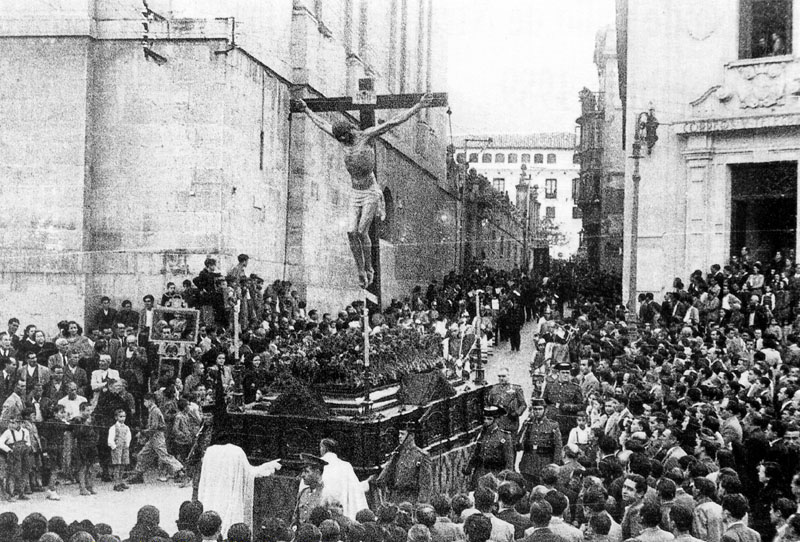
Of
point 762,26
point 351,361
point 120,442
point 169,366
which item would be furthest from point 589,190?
point 120,442

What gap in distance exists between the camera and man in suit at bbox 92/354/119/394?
13461 millimetres

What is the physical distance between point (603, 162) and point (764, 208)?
27550 mm

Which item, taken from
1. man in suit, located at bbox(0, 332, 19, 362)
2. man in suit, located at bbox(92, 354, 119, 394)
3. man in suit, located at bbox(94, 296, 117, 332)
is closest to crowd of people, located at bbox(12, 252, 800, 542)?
man in suit, located at bbox(92, 354, 119, 394)

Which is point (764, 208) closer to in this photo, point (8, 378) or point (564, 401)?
point (564, 401)

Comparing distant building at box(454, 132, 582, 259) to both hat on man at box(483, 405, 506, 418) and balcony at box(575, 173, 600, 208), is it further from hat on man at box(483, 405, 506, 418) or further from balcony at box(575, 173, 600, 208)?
hat on man at box(483, 405, 506, 418)

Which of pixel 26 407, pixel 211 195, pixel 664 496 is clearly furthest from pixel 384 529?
pixel 211 195

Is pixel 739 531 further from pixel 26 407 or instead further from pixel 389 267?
pixel 389 267

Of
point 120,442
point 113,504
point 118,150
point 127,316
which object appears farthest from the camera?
point 118,150

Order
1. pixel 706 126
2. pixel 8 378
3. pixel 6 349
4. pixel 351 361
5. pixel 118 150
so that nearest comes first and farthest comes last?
1. pixel 351 361
2. pixel 8 378
3. pixel 6 349
4. pixel 118 150
5. pixel 706 126

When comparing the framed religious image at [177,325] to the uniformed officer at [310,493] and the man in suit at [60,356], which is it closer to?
the man in suit at [60,356]

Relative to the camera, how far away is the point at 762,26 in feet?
83.6

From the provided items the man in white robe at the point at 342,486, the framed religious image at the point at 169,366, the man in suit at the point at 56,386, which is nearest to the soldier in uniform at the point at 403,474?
the man in white robe at the point at 342,486

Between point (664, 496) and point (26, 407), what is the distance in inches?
335

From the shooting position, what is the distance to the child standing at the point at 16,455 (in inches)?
456
